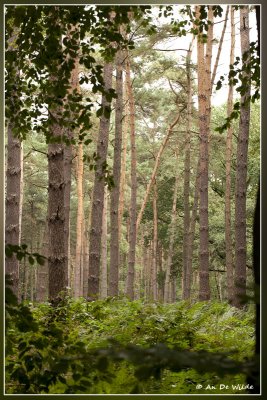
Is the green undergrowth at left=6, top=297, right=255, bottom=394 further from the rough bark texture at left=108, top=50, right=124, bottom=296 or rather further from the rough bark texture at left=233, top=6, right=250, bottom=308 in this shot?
the rough bark texture at left=108, top=50, right=124, bottom=296

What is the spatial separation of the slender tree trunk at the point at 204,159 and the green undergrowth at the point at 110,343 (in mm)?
1999

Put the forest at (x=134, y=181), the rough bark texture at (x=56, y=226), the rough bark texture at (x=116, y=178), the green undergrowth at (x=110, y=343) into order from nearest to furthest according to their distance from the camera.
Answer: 1. the green undergrowth at (x=110, y=343)
2. the forest at (x=134, y=181)
3. the rough bark texture at (x=56, y=226)
4. the rough bark texture at (x=116, y=178)

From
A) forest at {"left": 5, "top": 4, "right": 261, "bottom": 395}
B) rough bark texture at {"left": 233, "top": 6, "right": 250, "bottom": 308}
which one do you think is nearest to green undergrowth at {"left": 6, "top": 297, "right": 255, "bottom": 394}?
forest at {"left": 5, "top": 4, "right": 261, "bottom": 395}

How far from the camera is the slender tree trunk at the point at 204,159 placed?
27.0 ft

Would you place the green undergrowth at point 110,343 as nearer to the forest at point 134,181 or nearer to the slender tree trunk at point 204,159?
the forest at point 134,181

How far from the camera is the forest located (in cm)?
307

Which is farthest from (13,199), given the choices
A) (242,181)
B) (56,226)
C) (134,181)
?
(134,181)

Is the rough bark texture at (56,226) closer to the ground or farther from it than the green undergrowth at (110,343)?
farther from it

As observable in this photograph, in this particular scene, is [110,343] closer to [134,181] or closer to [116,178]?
[116,178]

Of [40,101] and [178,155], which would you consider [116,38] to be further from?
[178,155]

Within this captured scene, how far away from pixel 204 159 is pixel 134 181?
4.05 m

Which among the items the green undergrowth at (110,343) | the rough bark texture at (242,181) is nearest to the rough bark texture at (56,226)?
the green undergrowth at (110,343)

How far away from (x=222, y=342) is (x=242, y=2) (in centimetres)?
274

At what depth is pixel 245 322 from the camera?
5445 millimetres
